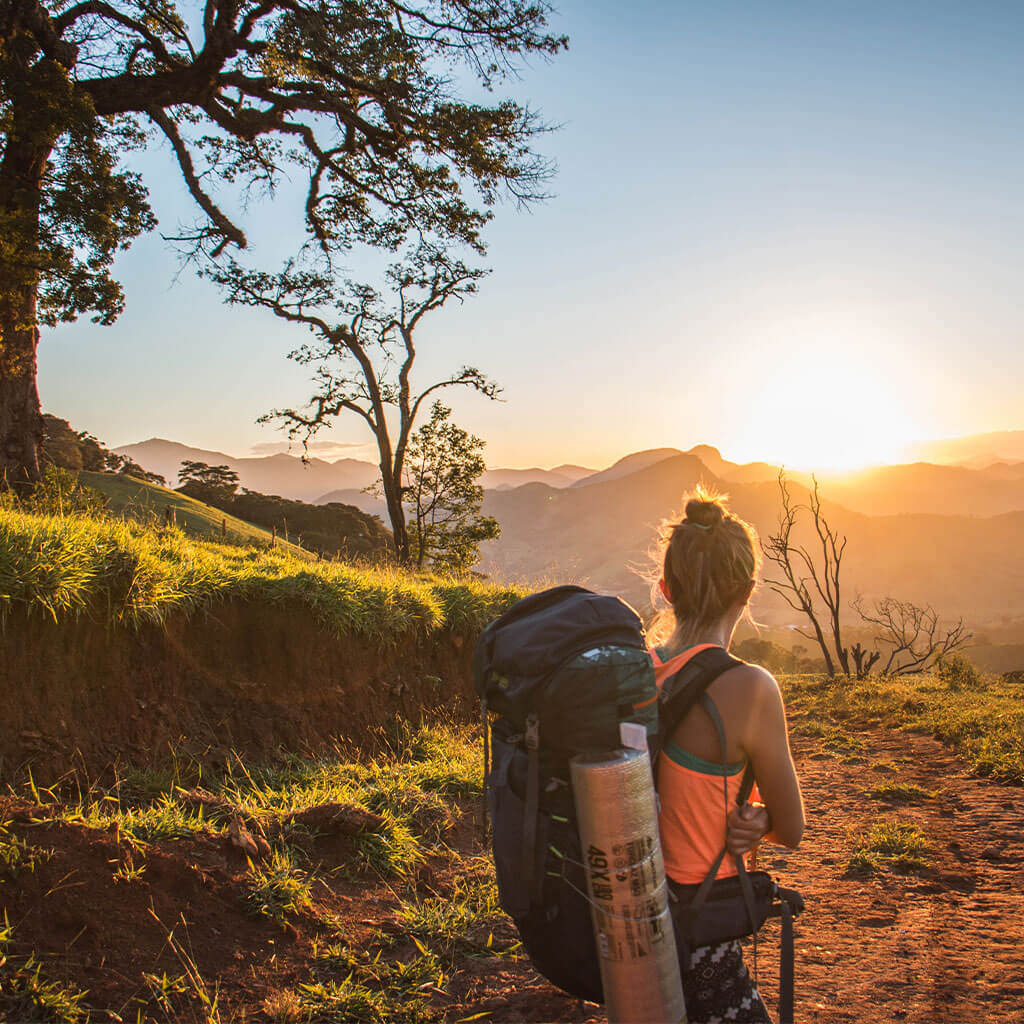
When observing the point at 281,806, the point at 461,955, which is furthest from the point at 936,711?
the point at 281,806

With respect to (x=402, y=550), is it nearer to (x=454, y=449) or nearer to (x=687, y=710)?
(x=454, y=449)

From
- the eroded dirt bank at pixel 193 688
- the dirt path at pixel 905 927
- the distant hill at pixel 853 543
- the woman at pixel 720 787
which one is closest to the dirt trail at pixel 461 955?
the dirt path at pixel 905 927

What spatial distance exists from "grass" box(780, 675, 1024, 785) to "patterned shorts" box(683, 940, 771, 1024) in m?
6.68

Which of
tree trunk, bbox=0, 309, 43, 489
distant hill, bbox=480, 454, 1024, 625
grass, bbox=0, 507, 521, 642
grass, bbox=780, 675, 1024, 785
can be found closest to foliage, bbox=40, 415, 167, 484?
tree trunk, bbox=0, 309, 43, 489

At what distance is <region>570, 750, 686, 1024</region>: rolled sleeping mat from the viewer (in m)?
1.71

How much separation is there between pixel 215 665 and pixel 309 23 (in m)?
11.8

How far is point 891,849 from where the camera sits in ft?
17.4

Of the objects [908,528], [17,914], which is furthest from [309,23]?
[908,528]

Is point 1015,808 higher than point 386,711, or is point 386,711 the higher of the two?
point 386,711

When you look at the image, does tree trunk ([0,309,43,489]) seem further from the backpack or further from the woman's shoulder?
the woman's shoulder

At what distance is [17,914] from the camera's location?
295cm

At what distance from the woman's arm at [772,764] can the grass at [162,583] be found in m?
4.80

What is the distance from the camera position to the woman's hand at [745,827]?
1.97 m

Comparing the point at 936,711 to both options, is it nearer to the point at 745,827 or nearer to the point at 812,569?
the point at 745,827
